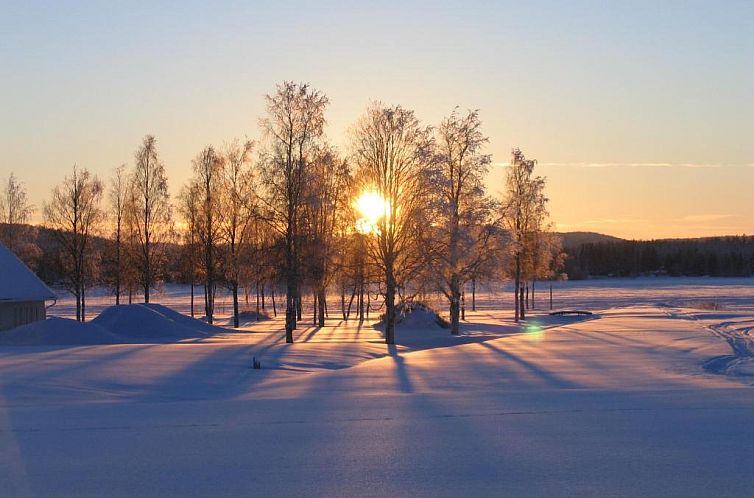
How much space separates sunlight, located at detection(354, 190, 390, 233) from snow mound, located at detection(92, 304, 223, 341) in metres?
10.1

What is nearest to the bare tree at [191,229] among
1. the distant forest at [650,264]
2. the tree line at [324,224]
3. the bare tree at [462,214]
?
the tree line at [324,224]

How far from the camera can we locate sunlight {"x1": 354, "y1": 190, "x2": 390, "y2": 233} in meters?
29.6

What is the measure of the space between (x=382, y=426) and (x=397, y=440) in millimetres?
839

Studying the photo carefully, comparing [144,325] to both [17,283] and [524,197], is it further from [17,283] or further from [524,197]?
[524,197]

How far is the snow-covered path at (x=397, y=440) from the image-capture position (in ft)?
22.7

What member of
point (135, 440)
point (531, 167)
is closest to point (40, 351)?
point (135, 440)

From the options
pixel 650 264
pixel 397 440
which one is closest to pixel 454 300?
pixel 397 440

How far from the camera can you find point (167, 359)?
19859 mm

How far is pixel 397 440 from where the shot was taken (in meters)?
8.64

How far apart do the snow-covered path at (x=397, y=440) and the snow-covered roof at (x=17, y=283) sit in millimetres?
20348

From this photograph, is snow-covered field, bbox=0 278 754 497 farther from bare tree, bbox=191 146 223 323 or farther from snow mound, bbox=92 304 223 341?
bare tree, bbox=191 146 223 323

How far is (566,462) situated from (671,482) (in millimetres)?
1071

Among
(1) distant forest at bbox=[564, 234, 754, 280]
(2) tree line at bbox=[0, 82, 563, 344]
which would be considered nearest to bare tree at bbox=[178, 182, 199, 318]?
(2) tree line at bbox=[0, 82, 563, 344]

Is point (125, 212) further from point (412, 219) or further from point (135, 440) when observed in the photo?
point (135, 440)
